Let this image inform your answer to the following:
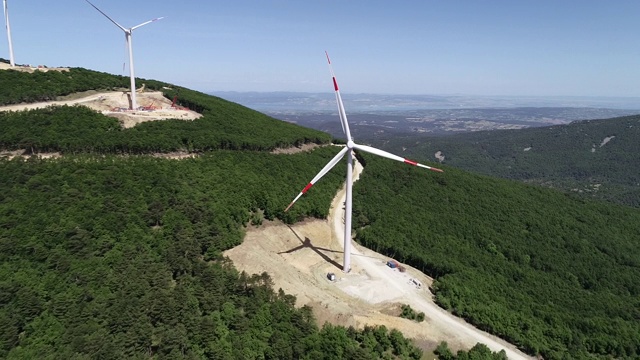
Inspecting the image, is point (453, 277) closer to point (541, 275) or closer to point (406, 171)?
point (541, 275)

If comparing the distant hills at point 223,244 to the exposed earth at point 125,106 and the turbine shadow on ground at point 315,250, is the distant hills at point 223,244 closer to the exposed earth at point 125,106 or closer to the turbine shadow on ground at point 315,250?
the exposed earth at point 125,106

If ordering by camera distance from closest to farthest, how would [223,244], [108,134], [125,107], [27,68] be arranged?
1. [223,244]
2. [108,134]
3. [125,107]
4. [27,68]

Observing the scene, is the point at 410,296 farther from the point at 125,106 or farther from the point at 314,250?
the point at 125,106

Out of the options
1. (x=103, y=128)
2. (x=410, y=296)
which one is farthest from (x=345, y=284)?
(x=103, y=128)

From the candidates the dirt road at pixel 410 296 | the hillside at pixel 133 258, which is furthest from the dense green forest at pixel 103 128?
the dirt road at pixel 410 296

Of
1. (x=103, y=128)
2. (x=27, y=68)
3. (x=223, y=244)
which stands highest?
(x=27, y=68)

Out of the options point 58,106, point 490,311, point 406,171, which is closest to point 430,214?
point 406,171
